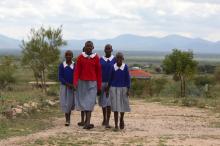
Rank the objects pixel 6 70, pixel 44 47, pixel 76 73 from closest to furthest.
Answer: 1. pixel 76 73
2. pixel 44 47
3. pixel 6 70

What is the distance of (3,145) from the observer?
9.06 meters

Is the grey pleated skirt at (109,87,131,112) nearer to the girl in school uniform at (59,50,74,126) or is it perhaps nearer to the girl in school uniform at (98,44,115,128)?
the girl in school uniform at (98,44,115,128)

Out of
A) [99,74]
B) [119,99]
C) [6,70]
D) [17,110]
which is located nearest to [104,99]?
[119,99]

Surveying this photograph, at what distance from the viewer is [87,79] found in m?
11.4

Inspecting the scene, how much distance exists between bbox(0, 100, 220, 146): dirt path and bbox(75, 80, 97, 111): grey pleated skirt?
1.77ft

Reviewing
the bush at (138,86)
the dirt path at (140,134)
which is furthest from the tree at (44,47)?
the dirt path at (140,134)

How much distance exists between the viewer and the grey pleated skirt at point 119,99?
1148 centimetres

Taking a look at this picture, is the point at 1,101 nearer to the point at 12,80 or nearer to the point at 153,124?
the point at 153,124

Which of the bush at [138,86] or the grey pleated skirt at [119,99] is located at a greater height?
the grey pleated skirt at [119,99]

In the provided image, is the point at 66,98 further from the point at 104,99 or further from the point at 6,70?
the point at 6,70

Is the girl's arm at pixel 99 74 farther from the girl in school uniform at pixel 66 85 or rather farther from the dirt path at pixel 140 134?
the dirt path at pixel 140 134

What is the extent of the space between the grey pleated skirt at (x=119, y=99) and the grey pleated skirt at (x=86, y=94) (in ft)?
1.37

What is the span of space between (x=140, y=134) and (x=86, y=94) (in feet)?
5.35

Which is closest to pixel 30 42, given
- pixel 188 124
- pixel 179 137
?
pixel 188 124
